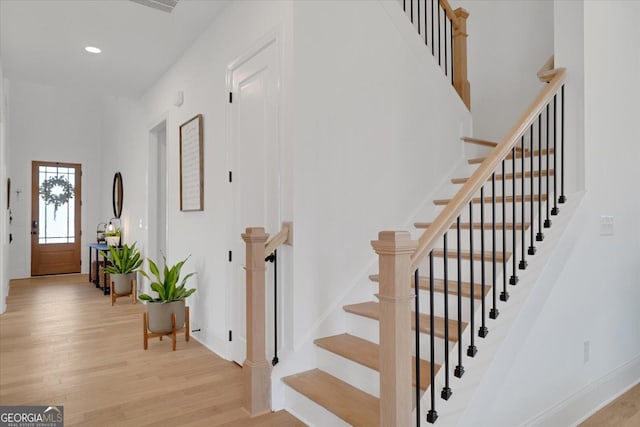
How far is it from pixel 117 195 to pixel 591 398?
708 centimetres


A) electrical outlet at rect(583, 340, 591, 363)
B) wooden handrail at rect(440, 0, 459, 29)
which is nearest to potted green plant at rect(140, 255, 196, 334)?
electrical outlet at rect(583, 340, 591, 363)

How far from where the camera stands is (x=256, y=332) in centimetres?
242

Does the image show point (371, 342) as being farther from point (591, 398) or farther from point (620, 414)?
point (620, 414)

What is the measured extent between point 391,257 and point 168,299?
2721mm

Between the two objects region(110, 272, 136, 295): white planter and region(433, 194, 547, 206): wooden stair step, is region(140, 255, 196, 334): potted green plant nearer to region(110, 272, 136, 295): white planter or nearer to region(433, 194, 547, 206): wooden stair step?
region(110, 272, 136, 295): white planter

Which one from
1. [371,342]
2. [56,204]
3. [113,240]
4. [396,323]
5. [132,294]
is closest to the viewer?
[396,323]

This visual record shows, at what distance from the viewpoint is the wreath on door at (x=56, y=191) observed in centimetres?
802

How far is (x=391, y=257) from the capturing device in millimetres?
1514

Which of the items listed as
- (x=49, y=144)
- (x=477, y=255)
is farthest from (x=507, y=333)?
(x=49, y=144)

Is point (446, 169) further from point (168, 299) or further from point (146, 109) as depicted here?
point (146, 109)

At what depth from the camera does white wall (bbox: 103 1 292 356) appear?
9.18ft

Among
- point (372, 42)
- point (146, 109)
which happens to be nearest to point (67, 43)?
point (146, 109)

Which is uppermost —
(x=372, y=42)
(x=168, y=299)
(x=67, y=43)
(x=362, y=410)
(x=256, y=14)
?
(x=67, y=43)

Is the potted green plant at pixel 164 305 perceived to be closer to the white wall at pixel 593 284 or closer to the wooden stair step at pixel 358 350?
the wooden stair step at pixel 358 350
